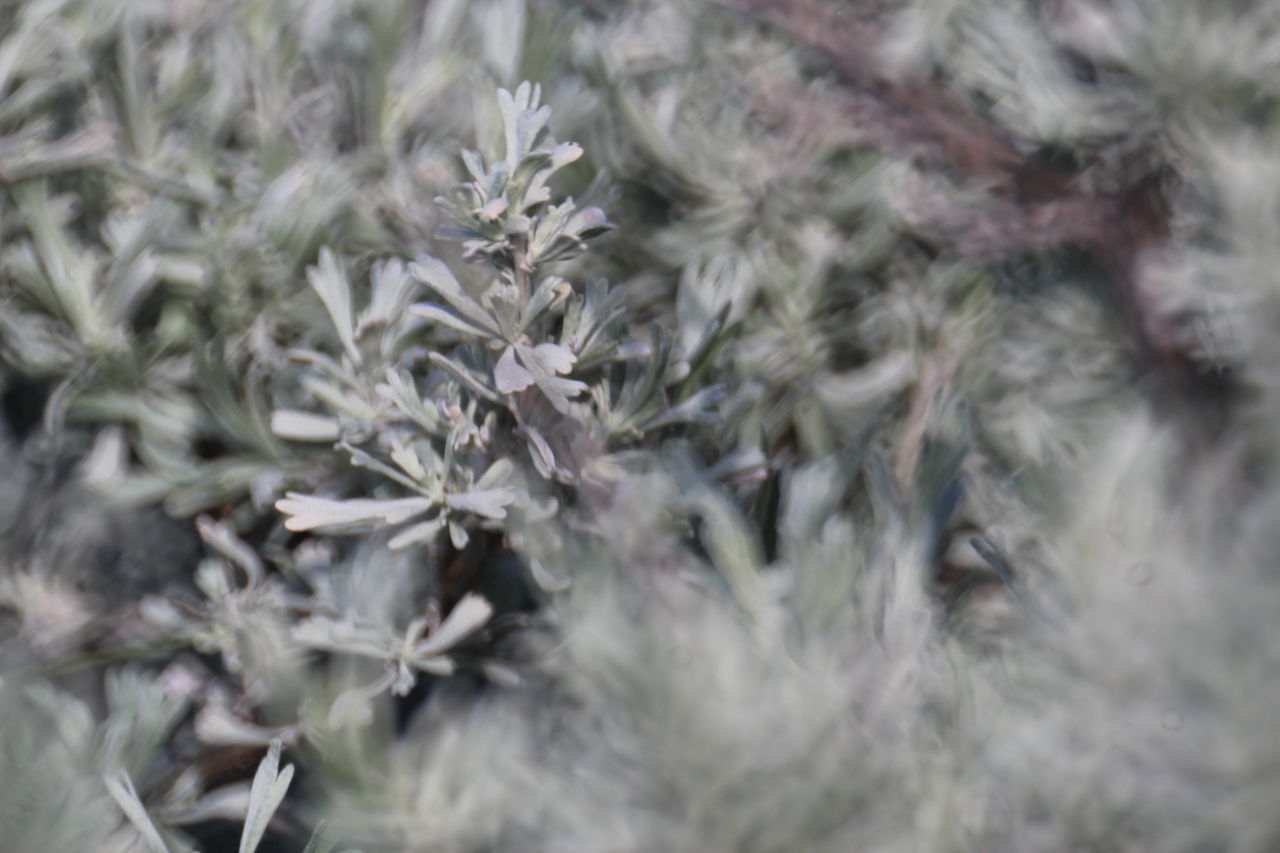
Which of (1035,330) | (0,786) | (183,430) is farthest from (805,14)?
(0,786)

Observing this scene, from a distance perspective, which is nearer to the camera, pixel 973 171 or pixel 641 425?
pixel 641 425

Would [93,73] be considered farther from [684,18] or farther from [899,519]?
[899,519]

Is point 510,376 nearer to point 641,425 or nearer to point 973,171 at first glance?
point 641,425

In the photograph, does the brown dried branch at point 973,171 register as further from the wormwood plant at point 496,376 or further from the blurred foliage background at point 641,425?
the wormwood plant at point 496,376

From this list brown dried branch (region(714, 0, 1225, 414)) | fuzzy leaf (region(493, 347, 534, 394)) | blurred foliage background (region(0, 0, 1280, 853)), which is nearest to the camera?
blurred foliage background (region(0, 0, 1280, 853))

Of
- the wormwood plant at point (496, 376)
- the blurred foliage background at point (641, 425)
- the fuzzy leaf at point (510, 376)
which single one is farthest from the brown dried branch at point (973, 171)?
the fuzzy leaf at point (510, 376)

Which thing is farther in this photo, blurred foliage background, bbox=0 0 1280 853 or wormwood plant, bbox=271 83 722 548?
wormwood plant, bbox=271 83 722 548

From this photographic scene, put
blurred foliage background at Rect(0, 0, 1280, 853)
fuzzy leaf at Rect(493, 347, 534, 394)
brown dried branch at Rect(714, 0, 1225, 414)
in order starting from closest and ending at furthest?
blurred foliage background at Rect(0, 0, 1280, 853), fuzzy leaf at Rect(493, 347, 534, 394), brown dried branch at Rect(714, 0, 1225, 414)

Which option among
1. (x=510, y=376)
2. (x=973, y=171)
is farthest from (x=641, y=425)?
(x=973, y=171)

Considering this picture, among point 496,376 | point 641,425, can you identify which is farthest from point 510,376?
point 641,425

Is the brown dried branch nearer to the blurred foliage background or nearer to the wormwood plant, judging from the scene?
the blurred foliage background

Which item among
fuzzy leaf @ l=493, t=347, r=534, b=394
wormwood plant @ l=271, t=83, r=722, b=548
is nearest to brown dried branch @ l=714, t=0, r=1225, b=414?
wormwood plant @ l=271, t=83, r=722, b=548
